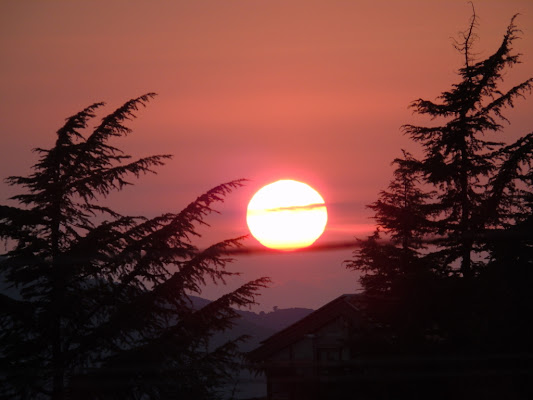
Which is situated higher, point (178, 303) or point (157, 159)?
point (157, 159)

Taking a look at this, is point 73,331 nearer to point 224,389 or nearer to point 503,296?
point 224,389

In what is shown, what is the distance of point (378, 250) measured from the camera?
18.2 meters

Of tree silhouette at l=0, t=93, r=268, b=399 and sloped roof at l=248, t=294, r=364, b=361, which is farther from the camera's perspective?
sloped roof at l=248, t=294, r=364, b=361

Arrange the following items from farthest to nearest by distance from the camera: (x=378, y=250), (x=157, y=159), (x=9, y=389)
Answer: (x=378, y=250), (x=157, y=159), (x=9, y=389)

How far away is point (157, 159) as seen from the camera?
16953 mm

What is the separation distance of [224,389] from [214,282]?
2074 mm

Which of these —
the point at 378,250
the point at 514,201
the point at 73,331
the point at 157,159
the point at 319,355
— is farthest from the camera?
the point at 319,355

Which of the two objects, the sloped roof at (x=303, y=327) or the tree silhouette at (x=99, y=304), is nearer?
the tree silhouette at (x=99, y=304)

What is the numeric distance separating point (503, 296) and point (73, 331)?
8.28m

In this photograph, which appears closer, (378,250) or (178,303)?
(178,303)

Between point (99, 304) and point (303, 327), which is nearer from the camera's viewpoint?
point (99, 304)

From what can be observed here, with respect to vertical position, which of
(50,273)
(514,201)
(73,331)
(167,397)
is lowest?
(167,397)

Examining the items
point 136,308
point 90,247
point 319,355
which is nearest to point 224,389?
point 136,308

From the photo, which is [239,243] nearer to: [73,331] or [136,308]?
[136,308]
